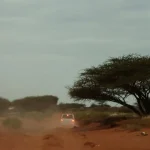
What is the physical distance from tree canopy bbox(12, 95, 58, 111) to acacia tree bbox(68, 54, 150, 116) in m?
59.8

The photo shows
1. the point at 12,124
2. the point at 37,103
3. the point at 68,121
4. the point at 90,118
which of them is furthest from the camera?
the point at 37,103

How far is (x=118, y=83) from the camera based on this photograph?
150ft

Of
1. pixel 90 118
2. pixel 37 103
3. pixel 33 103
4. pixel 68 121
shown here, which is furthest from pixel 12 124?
pixel 37 103

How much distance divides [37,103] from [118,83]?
68.2 metres

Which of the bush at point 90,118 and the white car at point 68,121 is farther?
the bush at point 90,118

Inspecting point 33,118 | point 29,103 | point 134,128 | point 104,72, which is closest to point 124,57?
point 104,72

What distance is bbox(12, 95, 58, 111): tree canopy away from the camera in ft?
364

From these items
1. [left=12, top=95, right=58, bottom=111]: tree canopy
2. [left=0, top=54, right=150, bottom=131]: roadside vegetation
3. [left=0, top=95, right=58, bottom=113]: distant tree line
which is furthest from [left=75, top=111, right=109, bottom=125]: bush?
[left=12, top=95, right=58, bottom=111]: tree canopy

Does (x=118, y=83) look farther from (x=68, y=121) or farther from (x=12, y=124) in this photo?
(x=12, y=124)

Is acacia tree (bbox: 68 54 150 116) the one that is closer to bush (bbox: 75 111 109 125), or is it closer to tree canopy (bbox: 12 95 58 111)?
bush (bbox: 75 111 109 125)

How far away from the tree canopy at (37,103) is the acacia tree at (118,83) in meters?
59.8

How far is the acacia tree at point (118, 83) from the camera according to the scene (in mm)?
46094

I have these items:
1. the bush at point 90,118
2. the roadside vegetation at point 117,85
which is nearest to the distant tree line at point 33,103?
the bush at point 90,118

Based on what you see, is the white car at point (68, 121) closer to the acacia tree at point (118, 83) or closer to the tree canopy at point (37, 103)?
the acacia tree at point (118, 83)
